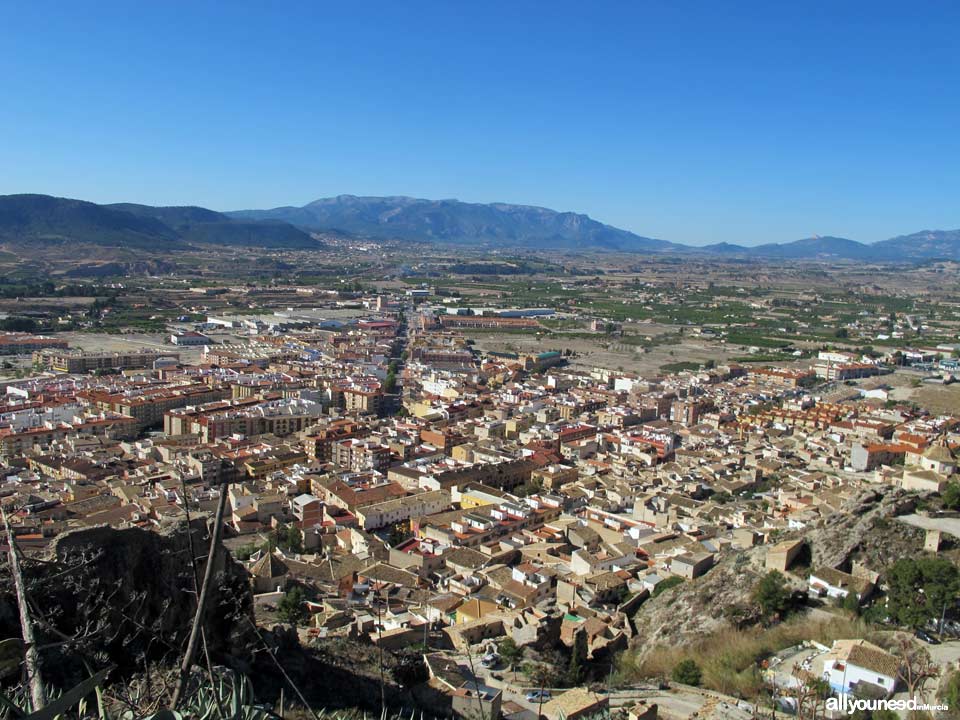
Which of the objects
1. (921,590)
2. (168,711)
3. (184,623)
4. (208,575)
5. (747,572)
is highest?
(208,575)

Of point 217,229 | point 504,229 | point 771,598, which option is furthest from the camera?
point 504,229

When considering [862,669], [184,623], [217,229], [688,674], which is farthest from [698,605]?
[217,229]

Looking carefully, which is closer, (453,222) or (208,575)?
(208,575)

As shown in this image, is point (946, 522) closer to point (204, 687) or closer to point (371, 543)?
point (371, 543)

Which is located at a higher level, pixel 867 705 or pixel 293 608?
pixel 867 705

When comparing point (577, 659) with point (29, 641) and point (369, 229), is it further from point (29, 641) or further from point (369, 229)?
point (369, 229)

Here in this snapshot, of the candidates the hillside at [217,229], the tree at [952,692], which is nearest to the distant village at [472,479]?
the tree at [952,692]

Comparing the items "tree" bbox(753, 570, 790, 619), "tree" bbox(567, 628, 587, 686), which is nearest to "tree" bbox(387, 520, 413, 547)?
"tree" bbox(567, 628, 587, 686)

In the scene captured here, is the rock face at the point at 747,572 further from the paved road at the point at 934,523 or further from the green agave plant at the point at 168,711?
the green agave plant at the point at 168,711
